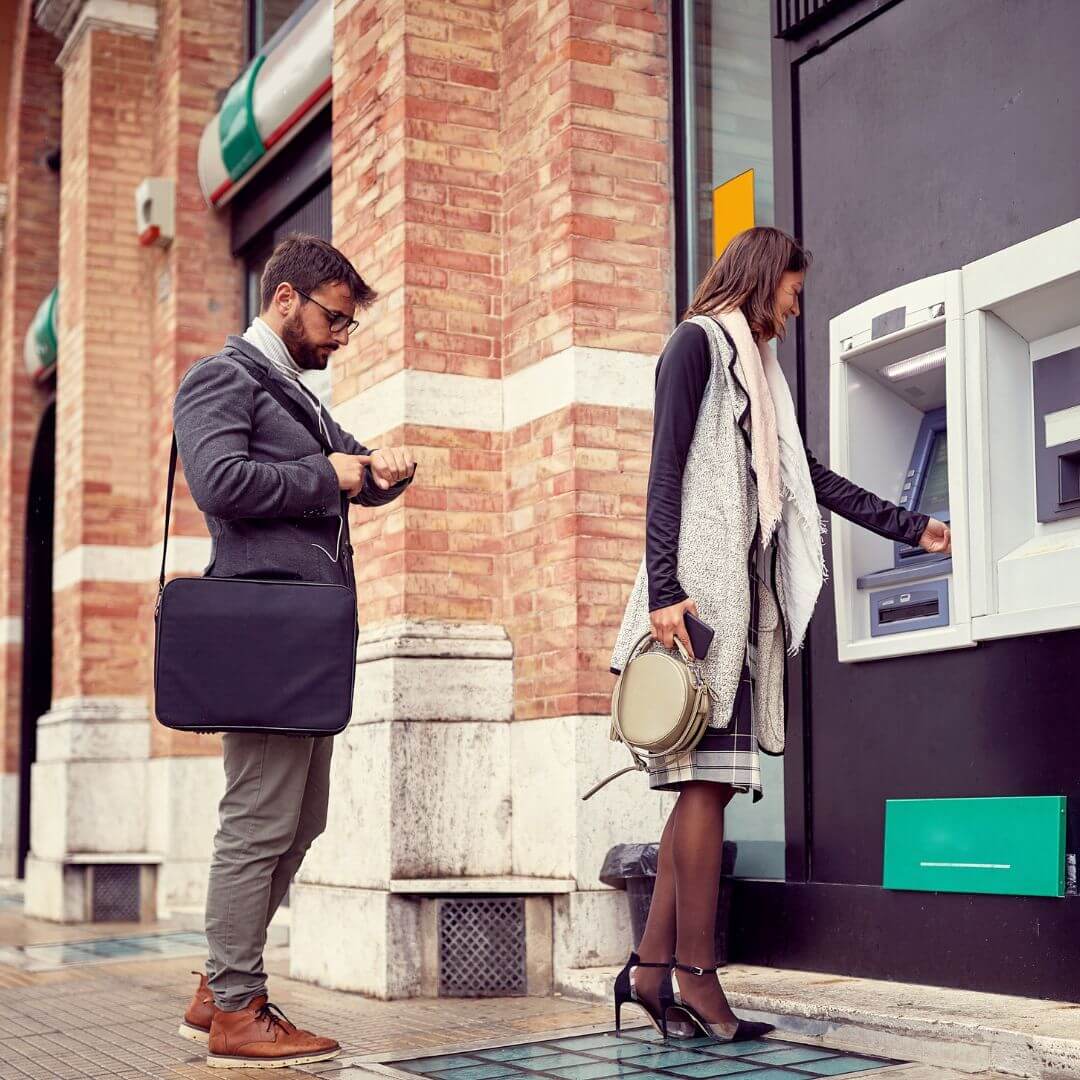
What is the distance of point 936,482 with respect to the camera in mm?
4359

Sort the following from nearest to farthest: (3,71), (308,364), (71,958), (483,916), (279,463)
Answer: (279,463) → (308,364) → (483,916) → (71,958) → (3,71)

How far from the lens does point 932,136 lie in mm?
4469

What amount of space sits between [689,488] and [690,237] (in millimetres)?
2014

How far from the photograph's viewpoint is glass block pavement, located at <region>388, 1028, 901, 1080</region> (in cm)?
367

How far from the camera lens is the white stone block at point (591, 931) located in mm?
5133

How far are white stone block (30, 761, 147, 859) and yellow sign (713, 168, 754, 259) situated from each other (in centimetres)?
522

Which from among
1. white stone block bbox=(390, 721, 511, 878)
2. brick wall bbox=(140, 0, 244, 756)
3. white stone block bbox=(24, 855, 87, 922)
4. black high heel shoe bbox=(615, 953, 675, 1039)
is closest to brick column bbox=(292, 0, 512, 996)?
white stone block bbox=(390, 721, 511, 878)

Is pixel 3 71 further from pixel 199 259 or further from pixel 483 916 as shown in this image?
pixel 483 916

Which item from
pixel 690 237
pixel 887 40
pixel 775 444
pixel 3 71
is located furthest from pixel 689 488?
pixel 3 71

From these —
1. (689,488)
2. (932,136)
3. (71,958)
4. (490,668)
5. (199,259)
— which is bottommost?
(71,958)

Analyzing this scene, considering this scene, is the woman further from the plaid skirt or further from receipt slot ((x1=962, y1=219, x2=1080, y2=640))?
receipt slot ((x1=962, y1=219, x2=1080, y2=640))

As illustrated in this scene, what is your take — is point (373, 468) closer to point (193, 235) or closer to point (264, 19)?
point (193, 235)

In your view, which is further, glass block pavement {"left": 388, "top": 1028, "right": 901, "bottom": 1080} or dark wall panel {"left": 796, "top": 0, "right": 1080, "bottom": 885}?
dark wall panel {"left": 796, "top": 0, "right": 1080, "bottom": 885}

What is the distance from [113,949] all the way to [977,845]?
14.6 feet
